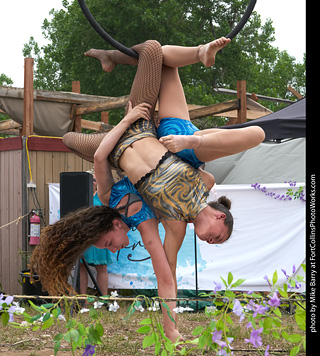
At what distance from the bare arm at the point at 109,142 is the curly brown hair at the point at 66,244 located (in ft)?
0.58

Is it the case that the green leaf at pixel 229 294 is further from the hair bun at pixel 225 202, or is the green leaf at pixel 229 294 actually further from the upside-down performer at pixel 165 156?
the hair bun at pixel 225 202

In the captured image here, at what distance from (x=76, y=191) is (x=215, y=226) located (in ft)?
9.70

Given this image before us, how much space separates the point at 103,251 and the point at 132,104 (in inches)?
137

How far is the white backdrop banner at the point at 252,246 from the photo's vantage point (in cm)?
573

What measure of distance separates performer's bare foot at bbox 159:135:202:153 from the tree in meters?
10.5

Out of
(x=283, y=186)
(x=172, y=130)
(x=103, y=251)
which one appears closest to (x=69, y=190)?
(x=103, y=251)

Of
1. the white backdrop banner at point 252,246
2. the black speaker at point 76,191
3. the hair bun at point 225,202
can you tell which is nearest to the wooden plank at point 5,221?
the black speaker at point 76,191

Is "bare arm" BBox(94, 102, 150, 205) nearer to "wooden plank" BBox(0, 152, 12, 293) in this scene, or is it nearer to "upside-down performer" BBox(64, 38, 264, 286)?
"upside-down performer" BBox(64, 38, 264, 286)

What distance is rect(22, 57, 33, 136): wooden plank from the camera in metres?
6.99

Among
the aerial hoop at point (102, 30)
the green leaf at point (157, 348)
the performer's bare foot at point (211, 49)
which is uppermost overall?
the aerial hoop at point (102, 30)

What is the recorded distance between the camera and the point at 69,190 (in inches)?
224

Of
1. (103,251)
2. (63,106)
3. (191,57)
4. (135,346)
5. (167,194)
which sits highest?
(63,106)

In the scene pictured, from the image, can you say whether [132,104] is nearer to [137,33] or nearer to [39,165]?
[39,165]

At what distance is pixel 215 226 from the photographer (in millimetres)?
2885
